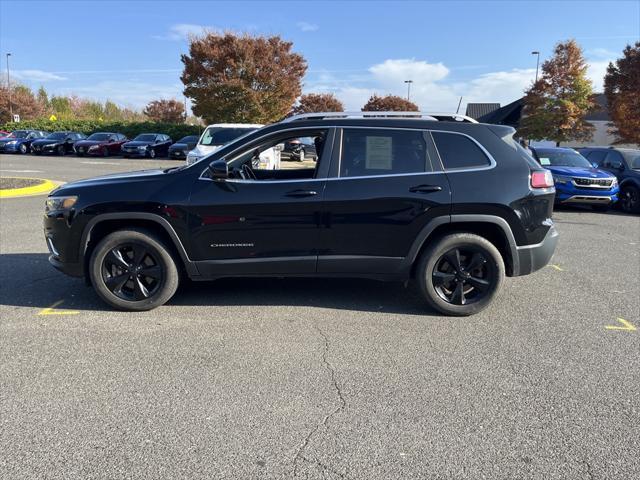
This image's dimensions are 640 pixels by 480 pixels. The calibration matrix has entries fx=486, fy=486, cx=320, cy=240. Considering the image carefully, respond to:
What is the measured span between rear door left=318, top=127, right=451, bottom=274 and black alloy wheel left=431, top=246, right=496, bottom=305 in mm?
405

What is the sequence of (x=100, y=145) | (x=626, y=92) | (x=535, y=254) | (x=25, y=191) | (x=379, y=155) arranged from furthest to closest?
(x=100, y=145), (x=626, y=92), (x=25, y=191), (x=535, y=254), (x=379, y=155)

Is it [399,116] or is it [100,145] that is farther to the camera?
[100,145]

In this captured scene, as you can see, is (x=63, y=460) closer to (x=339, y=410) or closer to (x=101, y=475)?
(x=101, y=475)

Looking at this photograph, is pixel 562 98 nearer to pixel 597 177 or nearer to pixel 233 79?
pixel 233 79

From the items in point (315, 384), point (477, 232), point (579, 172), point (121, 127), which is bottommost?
point (315, 384)

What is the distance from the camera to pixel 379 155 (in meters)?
Result: 4.55

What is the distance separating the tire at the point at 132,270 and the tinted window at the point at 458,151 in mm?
2742

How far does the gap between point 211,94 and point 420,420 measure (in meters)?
29.0

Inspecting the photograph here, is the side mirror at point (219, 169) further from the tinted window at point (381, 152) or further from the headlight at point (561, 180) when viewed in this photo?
the headlight at point (561, 180)

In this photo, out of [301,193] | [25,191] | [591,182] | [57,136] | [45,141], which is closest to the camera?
[301,193]

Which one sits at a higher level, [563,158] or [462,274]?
[563,158]

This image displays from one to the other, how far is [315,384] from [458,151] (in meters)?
2.58

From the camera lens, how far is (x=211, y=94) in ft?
96.1

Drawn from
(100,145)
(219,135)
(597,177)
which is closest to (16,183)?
(219,135)
